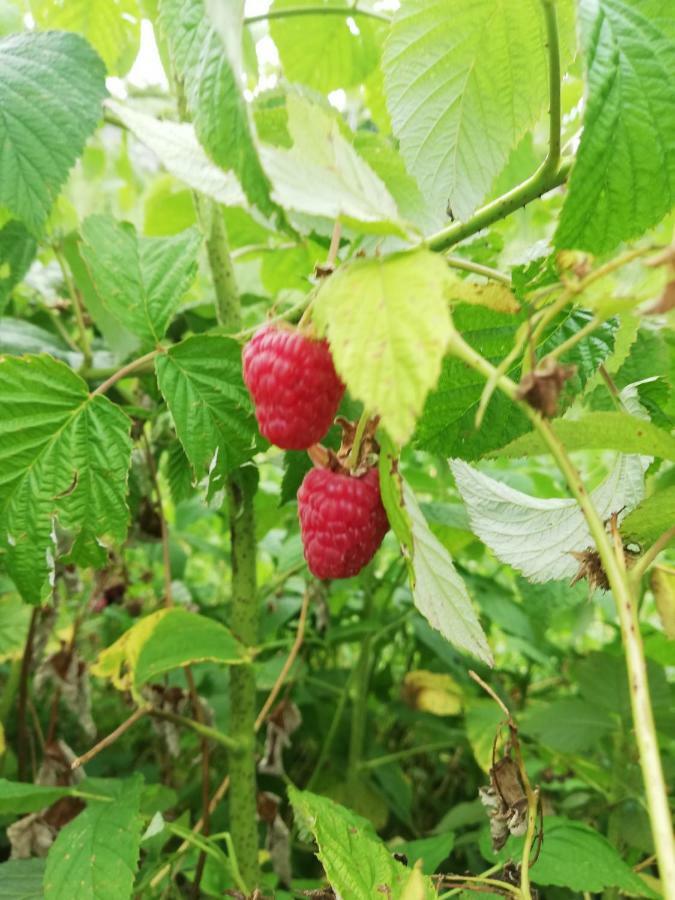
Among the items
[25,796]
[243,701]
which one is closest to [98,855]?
[25,796]

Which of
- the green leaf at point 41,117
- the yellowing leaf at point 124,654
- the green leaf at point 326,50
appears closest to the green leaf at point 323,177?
the green leaf at point 41,117

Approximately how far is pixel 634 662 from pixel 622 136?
32cm

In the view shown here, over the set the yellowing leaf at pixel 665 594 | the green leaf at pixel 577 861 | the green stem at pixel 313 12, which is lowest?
the green leaf at pixel 577 861

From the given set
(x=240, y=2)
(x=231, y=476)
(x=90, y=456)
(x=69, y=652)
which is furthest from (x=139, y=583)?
(x=240, y=2)

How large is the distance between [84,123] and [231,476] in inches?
14.6

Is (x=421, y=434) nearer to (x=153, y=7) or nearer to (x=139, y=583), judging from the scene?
(x=153, y=7)

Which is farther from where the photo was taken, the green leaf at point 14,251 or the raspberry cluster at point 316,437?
the green leaf at point 14,251

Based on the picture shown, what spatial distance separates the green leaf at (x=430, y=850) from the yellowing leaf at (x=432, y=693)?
0.39 metres

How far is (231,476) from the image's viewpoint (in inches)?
33.5

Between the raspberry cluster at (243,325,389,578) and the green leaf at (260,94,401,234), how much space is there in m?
0.11

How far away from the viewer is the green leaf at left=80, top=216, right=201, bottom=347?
29.7 inches

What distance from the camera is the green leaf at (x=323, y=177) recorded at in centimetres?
38

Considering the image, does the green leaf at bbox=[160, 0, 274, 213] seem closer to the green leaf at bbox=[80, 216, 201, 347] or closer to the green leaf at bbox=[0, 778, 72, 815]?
the green leaf at bbox=[80, 216, 201, 347]

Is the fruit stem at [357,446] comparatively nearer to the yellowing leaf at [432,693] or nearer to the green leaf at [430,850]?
the green leaf at [430,850]
